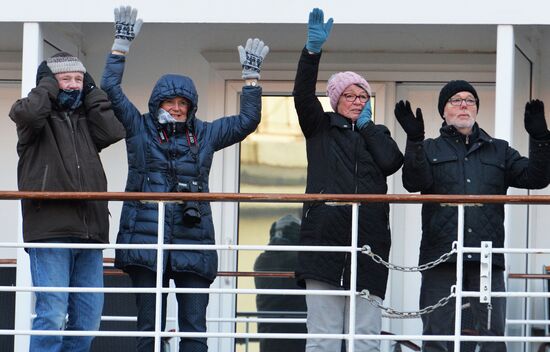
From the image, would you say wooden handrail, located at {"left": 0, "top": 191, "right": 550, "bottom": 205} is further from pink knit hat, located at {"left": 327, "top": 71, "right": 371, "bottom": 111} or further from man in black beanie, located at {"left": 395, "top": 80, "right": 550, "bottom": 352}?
pink knit hat, located at {"left": 327, "top": 71, "right": 371, "bottom": 111}

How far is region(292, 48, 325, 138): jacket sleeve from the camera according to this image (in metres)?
7.14

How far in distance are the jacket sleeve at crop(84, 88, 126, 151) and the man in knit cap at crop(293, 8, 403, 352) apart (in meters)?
0.97

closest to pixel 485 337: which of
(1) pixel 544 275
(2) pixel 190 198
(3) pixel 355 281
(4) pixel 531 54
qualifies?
(3) pixel 355 281

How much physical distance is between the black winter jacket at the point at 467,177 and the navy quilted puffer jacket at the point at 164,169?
3.59ft

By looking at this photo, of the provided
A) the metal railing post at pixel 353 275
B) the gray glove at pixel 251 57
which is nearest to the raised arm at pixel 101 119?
the gray glove at pixel 251 57

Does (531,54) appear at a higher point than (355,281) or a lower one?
higher

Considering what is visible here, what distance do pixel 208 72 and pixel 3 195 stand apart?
312 centimetres

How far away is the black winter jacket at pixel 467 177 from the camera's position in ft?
23.5

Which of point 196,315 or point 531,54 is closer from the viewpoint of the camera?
point 196,315

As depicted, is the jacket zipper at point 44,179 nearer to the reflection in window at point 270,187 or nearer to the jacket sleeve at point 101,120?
the jacket sleeve at point 101,120

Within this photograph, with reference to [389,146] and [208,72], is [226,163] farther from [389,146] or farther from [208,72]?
[389,146]

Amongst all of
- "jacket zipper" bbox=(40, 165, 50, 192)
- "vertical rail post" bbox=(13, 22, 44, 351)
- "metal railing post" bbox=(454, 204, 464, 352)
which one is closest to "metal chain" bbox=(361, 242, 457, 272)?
"metal railing post" bbox=(454, 204, 464, 352)

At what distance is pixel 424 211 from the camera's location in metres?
7.33

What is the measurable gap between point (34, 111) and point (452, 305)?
2.40 meters
